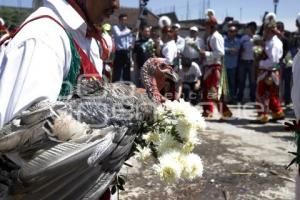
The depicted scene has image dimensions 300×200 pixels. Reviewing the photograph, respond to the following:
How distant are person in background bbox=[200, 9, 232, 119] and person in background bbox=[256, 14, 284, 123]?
0.82m

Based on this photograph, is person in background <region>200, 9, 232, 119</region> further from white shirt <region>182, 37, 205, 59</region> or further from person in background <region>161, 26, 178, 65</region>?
white shirt <region>182, 37, 205, 59</region>

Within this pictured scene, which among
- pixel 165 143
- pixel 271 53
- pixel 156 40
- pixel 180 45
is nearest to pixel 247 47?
pixel 180 45

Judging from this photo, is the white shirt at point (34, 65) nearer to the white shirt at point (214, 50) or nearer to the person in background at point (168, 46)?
the person in background at point (168, 46)

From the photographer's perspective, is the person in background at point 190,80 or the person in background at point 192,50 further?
the person in background at point 192,50

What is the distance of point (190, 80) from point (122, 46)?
2881 mm

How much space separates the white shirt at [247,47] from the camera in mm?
13109

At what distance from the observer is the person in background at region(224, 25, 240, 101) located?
43.0ft

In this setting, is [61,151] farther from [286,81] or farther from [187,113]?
[286,81]

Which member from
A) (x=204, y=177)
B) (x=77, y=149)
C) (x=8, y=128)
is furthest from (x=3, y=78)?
(x=204, y=177)

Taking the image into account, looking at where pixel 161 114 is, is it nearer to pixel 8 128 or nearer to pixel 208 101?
pixel 8 128

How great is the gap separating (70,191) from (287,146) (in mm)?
6652

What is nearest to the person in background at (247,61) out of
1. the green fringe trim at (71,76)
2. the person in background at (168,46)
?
the person in background at (168,46)

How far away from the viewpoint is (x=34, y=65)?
5.71ft

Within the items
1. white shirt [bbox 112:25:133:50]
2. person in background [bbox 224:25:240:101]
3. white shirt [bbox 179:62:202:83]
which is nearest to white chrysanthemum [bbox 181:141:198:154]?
white shirt [bbox 179:62:202:83]
